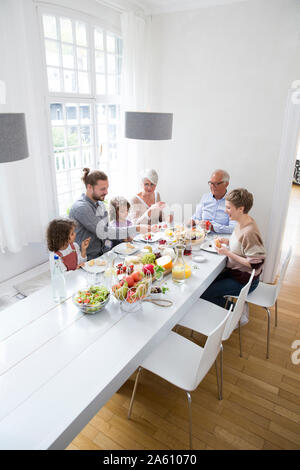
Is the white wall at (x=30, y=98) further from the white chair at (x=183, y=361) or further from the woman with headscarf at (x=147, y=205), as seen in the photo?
the white chair at (x=183, y=361)

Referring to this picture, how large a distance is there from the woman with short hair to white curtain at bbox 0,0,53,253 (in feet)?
5.73

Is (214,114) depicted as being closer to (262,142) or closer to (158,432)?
(262,142)

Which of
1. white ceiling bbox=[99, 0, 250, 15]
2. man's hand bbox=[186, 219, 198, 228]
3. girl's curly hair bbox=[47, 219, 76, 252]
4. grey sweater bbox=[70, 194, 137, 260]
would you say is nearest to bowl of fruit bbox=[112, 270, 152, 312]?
girl's curly hair bbox=[47, 219, 76, 252]

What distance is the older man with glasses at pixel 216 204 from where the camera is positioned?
301cm

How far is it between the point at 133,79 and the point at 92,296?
2877mm

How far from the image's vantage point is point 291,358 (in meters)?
2.40

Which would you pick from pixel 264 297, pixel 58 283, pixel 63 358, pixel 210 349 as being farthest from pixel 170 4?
pixel 63 358

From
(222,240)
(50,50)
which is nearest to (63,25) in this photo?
(50,50)

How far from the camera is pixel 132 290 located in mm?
1618

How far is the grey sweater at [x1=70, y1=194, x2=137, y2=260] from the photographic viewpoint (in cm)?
239

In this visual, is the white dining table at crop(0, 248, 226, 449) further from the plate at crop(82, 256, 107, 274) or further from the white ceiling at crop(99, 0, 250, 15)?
the white ceiling at crop(99, 0, 250, 15)

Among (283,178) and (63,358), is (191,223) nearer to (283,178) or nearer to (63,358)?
(283,178)

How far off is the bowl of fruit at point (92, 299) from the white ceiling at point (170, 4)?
3174 mm

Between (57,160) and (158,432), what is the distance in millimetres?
2600
